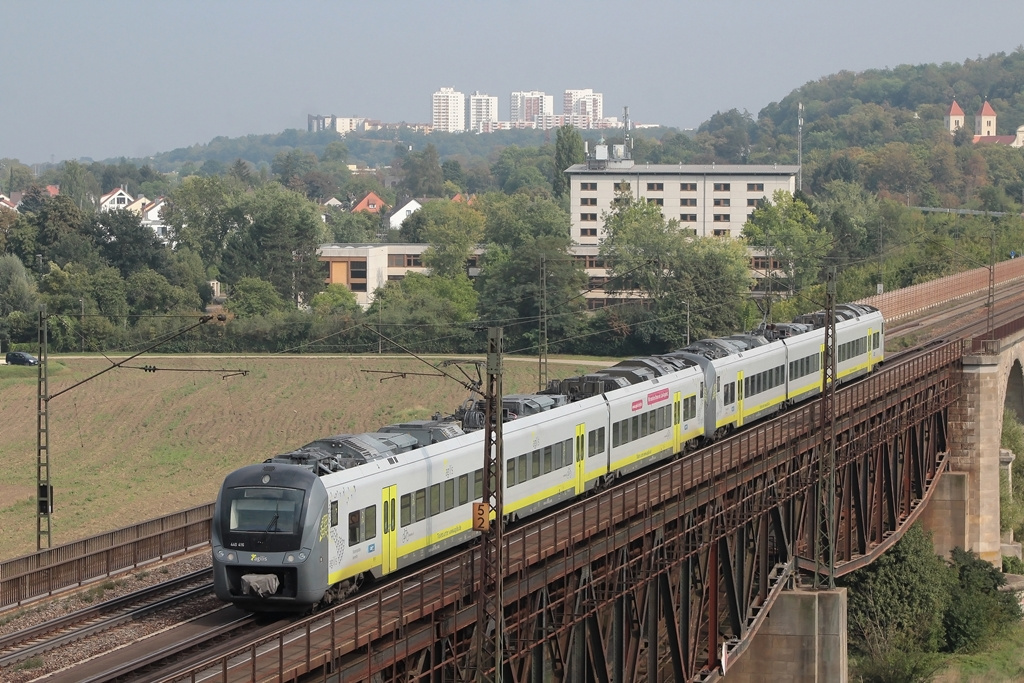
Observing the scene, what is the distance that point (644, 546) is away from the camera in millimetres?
32438

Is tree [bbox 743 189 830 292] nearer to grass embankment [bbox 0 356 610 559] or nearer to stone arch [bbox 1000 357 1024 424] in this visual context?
grass embankment [bbox 0 356 610 559]

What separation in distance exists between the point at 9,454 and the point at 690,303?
51456mm

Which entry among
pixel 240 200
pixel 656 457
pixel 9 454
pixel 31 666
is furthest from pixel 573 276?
pixel 31 666

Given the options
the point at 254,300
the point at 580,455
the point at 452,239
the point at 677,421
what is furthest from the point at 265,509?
the point at 452,239

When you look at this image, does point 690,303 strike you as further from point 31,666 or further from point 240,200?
point 31,666

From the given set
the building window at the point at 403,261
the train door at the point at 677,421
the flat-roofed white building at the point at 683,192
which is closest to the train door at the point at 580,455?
the train door at the point at 677,421

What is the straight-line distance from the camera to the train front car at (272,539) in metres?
26.9

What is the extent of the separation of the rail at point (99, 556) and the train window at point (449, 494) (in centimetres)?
908

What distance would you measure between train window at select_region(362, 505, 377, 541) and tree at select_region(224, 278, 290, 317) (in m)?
93.3

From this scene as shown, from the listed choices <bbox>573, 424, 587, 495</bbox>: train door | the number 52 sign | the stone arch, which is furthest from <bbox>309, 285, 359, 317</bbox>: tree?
the number 52 sign

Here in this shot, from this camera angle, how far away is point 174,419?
93.2 meters

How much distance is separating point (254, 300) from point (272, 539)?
319 ft

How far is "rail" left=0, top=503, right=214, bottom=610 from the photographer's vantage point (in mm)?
33000

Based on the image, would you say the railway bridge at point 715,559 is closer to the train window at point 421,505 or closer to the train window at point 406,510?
the train window at point 421,505
